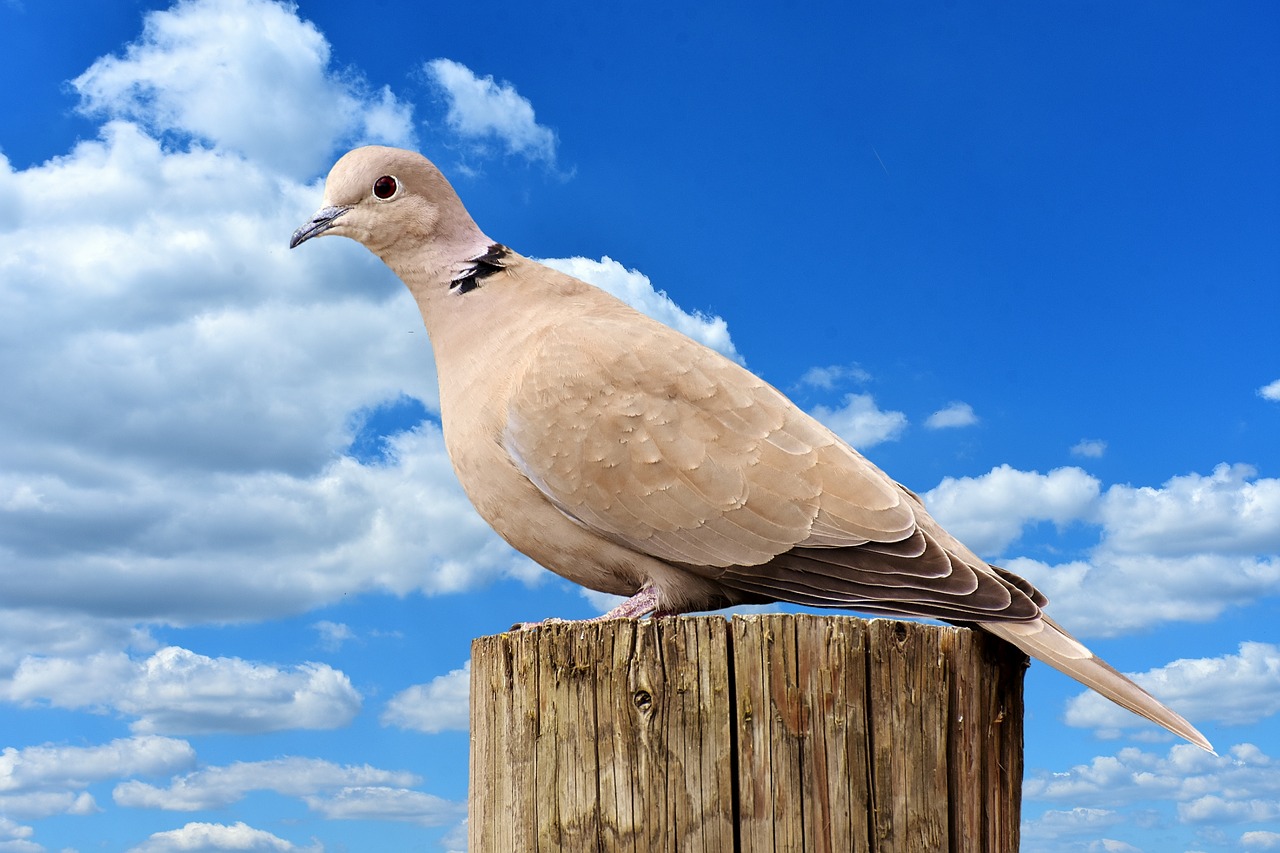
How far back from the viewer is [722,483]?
4.58 meters

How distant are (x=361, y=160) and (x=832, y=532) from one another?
119 inches

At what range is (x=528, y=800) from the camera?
3826 millimetres

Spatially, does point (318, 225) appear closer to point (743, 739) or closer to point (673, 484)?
point (673, 484)

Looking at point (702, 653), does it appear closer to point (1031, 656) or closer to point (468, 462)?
point (1031, 656)

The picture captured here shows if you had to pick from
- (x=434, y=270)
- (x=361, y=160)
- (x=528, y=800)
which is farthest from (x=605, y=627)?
(x=361, y=160)

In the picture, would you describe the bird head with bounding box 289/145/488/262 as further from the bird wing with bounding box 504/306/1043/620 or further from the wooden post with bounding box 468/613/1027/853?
the wooden post with bounding box 468/613/1027/853

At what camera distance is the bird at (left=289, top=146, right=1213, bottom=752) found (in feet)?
13.9

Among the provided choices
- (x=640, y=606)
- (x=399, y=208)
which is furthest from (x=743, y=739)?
(x=399, y=208)

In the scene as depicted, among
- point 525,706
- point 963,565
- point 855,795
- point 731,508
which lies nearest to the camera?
point 855,795

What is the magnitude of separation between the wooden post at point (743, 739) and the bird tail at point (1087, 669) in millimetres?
282

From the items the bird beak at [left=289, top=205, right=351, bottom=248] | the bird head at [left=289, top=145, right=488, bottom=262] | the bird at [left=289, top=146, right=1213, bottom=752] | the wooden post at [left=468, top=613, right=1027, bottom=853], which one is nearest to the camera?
the wooden post at [left=468, top=613, right=1027, bottom=853]

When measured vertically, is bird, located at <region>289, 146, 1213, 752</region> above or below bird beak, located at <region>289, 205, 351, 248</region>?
below

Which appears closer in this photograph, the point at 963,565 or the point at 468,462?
the point at 963,565

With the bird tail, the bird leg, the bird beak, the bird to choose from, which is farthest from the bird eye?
the bird tail
